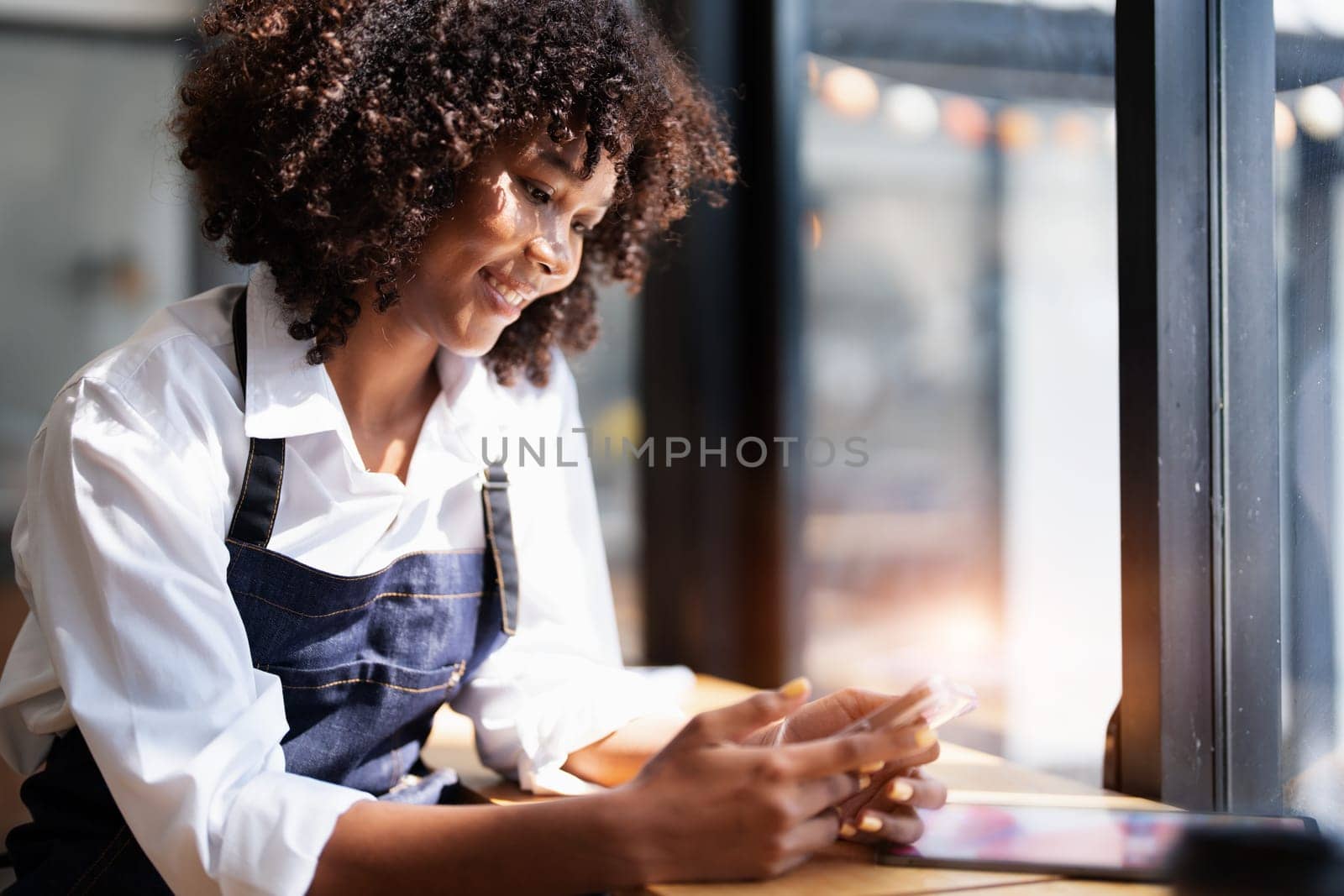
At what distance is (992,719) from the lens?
1.35m

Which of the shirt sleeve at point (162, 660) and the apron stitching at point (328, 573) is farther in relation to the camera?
the apron stitching at point (328, 573)

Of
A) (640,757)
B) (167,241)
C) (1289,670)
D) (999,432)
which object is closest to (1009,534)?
(999,432)

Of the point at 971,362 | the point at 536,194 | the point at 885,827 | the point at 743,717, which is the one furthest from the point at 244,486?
the point at 971,362

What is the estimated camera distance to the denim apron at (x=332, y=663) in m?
0.99

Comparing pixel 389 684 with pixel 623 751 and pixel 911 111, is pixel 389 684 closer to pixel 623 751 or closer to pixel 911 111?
pixel 623 751

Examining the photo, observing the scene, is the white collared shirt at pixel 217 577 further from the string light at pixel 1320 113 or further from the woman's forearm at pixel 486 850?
the string light at pixel 1320 113

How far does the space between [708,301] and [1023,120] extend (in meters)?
0.59

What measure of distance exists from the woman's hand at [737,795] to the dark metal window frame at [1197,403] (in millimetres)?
414

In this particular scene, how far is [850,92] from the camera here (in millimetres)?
1583

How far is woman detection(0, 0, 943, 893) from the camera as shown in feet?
2.68

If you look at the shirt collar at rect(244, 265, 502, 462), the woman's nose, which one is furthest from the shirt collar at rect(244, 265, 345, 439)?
the woman's nose

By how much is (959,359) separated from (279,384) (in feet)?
2.57

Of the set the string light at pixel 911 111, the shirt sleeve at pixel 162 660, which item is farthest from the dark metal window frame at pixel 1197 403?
the shirt sleeve at pixel 162 660

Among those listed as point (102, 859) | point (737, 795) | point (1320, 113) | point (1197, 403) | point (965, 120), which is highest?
point (965, 120)
